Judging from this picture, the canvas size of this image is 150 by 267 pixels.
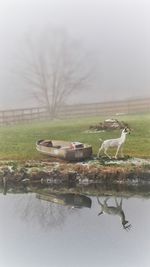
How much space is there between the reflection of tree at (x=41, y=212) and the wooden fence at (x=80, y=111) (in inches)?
11.1

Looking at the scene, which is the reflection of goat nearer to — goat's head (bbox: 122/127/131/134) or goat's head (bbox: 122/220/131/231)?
goat's head (bbox: 122/220/131/231)

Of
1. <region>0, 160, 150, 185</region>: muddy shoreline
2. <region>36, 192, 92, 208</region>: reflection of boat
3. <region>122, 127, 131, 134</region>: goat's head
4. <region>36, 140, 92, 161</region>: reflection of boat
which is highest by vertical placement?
<region>122, 127, 131, 134</region>: goat's head

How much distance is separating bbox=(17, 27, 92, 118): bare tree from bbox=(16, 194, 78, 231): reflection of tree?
0.32m

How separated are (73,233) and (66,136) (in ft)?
1.12

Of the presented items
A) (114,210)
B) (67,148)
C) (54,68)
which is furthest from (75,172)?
(54,68)

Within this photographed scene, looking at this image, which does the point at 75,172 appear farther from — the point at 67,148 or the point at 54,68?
the point at 54,68

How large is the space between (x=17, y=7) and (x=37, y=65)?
212 mm

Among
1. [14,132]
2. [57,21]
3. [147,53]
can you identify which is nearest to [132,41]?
[147,53]

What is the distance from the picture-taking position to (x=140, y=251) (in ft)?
6.24

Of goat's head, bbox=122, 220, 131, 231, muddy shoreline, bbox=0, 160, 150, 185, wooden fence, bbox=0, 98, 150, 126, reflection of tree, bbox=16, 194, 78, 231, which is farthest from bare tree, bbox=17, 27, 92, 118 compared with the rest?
goat's head, bbox=122, 220, 131, 231

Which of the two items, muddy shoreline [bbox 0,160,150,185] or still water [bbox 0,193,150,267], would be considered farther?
muddy shoreline [bbox 0,160,150,185]

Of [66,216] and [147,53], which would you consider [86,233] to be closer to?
[66,216]

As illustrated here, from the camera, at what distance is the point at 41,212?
78.4 inches

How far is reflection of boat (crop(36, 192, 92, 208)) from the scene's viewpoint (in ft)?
6.55
